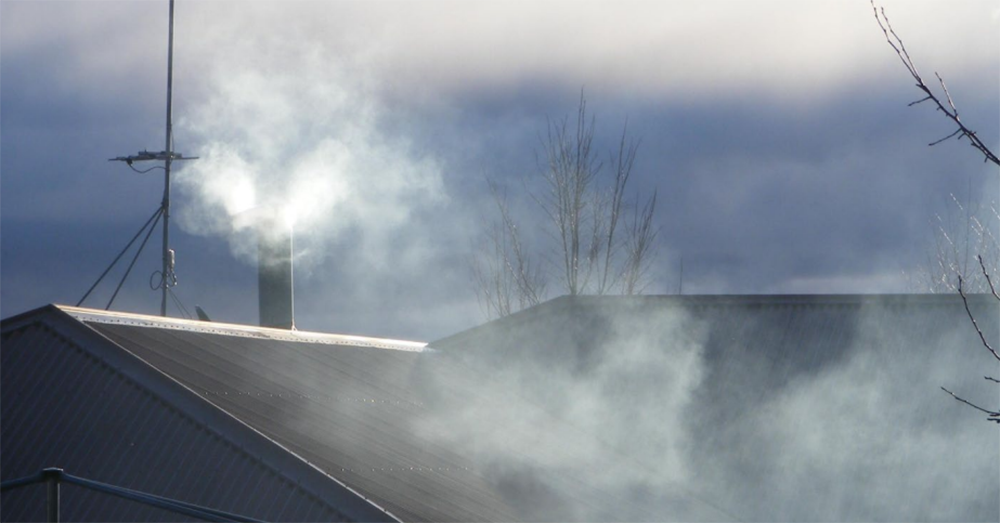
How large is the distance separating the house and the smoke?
0.11 ft

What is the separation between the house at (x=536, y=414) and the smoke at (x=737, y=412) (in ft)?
0.11

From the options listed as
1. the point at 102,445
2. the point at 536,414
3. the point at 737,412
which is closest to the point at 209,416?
the point at 102,445

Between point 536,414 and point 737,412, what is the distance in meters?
3.00

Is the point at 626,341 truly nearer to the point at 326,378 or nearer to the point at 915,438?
the point at 915,438

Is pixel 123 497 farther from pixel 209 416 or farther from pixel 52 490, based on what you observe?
pixel 209 416

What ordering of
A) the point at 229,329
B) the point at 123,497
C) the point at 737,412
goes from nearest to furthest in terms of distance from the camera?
the point at 123,497 < the point at 229,329 < the point at 737,412

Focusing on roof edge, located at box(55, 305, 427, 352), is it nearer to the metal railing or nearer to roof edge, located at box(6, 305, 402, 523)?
roof edge, located at box(6, 305, 402, 523)

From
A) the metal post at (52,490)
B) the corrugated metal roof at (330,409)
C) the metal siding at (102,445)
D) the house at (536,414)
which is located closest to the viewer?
the metal post at (52,490)

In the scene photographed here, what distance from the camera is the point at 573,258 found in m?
34.9

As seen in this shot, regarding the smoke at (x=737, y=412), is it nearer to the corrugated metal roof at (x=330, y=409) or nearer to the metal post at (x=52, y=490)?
the corrugated metal roof at (x=330, y=409)

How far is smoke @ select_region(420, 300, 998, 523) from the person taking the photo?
15516mm

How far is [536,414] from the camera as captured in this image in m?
17.2

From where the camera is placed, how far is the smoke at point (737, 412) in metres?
15.5

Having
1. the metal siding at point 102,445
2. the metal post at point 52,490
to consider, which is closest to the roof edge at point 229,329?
the metal siding at point 102,445
